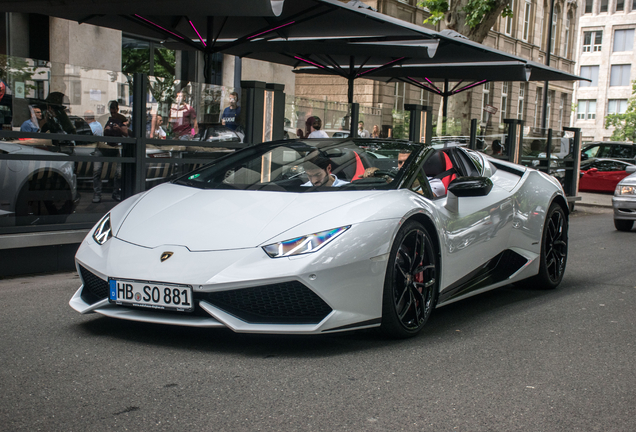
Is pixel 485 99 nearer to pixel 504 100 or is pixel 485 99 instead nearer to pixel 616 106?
pixel 504 100

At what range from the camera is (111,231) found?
4.25 m

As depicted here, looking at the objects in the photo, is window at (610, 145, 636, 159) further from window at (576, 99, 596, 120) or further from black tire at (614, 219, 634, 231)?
window at (576, 99, 596, 120)

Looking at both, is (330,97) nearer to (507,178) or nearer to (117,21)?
(117,21)

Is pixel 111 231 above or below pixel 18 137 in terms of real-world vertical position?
below

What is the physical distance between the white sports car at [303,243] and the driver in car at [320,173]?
0.5 inches

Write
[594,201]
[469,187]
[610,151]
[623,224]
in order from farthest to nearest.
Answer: [610,151] < [594,201] < [623,224] < [469,187]

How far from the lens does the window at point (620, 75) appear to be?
248 ft

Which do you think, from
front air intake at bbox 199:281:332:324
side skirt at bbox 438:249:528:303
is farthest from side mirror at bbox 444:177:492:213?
front air intake at bbox 199:281:332:324

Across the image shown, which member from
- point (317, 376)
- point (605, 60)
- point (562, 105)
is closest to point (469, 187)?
point (317, 376)

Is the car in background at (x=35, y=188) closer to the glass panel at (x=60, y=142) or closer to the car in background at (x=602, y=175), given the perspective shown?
the glass panel at (x=60, y=142)

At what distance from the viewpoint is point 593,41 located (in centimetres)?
7794

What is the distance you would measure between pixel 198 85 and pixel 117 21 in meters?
3.09

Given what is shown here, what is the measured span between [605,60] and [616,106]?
5.04 meters

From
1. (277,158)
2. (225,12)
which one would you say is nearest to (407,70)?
(225,12)
